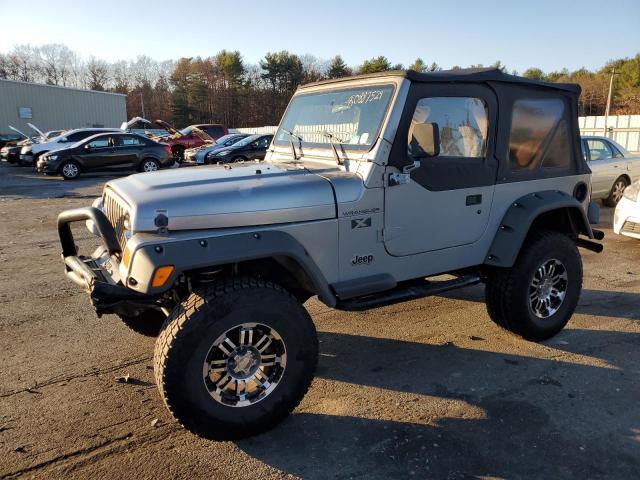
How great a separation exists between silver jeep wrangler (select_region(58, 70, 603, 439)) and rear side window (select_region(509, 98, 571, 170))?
0.05 ft

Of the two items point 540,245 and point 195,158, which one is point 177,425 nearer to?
point 540,245

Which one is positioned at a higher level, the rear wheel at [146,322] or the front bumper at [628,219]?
the front bumper at [628,219]

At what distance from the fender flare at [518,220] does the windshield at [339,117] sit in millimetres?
1433

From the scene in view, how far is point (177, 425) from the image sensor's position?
3131 millimetres

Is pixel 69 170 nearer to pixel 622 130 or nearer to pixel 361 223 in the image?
pixel 361 223

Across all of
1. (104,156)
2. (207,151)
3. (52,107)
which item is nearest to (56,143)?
(104,156)

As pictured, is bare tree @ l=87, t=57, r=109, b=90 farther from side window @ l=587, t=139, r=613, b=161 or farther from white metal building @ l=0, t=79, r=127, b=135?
side window @ l=587, t=139, r=613, b=161

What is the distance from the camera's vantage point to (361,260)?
3.40 m

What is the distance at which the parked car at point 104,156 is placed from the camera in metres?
16.6

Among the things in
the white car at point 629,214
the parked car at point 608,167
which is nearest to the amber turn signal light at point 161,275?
the white car at point 629,214

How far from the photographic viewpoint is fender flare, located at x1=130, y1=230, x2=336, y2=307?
2.64 m

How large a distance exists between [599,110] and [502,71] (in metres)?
65.9

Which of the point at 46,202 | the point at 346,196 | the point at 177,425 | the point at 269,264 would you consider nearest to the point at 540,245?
the point at 346,196

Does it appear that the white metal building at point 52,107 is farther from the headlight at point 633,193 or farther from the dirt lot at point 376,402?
the headlight at point 633,193
